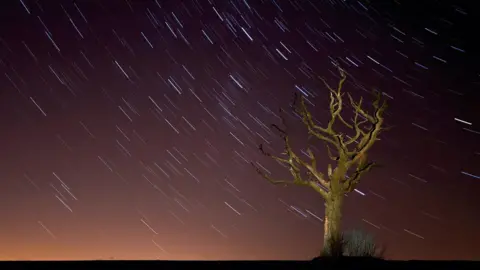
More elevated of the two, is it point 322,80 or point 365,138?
point 322,80

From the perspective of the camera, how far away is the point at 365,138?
13.3 metres

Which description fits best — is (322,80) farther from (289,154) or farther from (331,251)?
(331,251)
